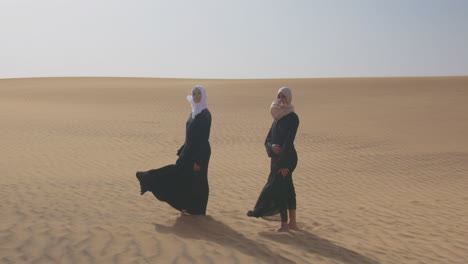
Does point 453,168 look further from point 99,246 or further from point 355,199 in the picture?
point 99,246

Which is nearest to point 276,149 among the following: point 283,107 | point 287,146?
point 287,146

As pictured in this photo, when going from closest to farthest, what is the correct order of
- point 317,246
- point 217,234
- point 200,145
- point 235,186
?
point 317,246 → point 217,234 → point 200,145 → point 235,186

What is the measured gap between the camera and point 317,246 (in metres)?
5.77

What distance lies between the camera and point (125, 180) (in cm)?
1079

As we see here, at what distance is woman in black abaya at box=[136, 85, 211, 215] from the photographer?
657 centimetres

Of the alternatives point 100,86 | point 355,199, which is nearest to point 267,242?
point 355,199

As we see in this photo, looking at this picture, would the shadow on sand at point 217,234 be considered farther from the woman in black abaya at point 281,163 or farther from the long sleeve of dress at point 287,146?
the long sleeve of dress at point 287,146

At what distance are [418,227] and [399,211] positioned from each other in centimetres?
108

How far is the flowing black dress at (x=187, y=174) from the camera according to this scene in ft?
21.5

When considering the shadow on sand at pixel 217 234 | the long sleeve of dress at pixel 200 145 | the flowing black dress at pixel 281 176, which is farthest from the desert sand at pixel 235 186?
the long sleeve of dress at pixel 200 145

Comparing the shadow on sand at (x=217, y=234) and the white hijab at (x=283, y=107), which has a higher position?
the white hijab at (x=283, y=107)

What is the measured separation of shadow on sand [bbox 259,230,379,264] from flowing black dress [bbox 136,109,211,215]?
1.12m

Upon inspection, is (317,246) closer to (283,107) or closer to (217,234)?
(217,234)

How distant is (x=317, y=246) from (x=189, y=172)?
1948mm
